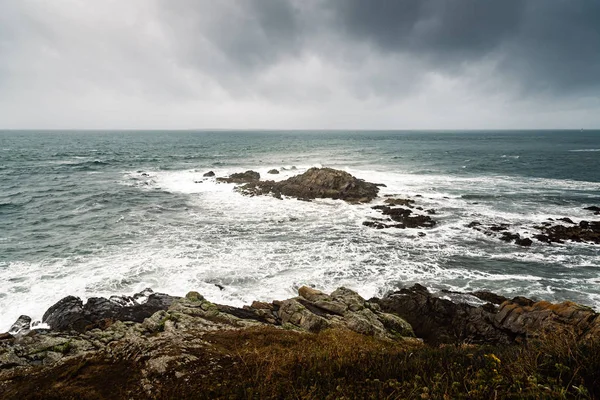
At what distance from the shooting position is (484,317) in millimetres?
13852

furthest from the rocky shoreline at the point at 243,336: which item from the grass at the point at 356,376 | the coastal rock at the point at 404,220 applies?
the coastal rock at the point at 404,220

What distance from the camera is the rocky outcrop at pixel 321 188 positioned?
37312 mm

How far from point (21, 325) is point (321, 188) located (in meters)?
31.0

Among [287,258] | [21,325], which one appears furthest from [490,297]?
[21,325]

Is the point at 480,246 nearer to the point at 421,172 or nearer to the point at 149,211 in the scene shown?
the point at 149,211

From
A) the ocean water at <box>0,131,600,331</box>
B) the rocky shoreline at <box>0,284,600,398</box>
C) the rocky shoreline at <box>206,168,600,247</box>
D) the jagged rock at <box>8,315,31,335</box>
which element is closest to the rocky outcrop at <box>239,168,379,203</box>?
the rocky shoreline at <box>206,168,600,247</box>

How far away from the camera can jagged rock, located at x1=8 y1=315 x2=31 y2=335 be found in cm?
1259

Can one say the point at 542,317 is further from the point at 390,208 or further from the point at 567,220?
the point at 567,220

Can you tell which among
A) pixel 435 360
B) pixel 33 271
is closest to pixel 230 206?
pixel 33 271

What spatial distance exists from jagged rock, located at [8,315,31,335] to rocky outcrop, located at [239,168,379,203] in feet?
90.3

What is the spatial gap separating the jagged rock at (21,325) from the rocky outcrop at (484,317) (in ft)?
53.7

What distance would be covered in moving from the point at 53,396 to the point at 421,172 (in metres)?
60.9

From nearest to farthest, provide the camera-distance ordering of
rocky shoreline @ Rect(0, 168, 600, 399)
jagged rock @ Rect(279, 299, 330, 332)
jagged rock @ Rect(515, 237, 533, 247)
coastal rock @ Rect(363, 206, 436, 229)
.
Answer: rocky shoreline @ Rect(0, 168, 600, 399) < jagged rock @ Rect(279, 299, 330, 332) < jagged rock @ Rect(515, 237, 533, 247) < coastal rock @ Rect(363, 206, 436, 229)

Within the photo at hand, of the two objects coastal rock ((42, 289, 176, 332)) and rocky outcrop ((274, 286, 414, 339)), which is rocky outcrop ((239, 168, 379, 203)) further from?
coastal rock ((42, 289, 176, 332))
